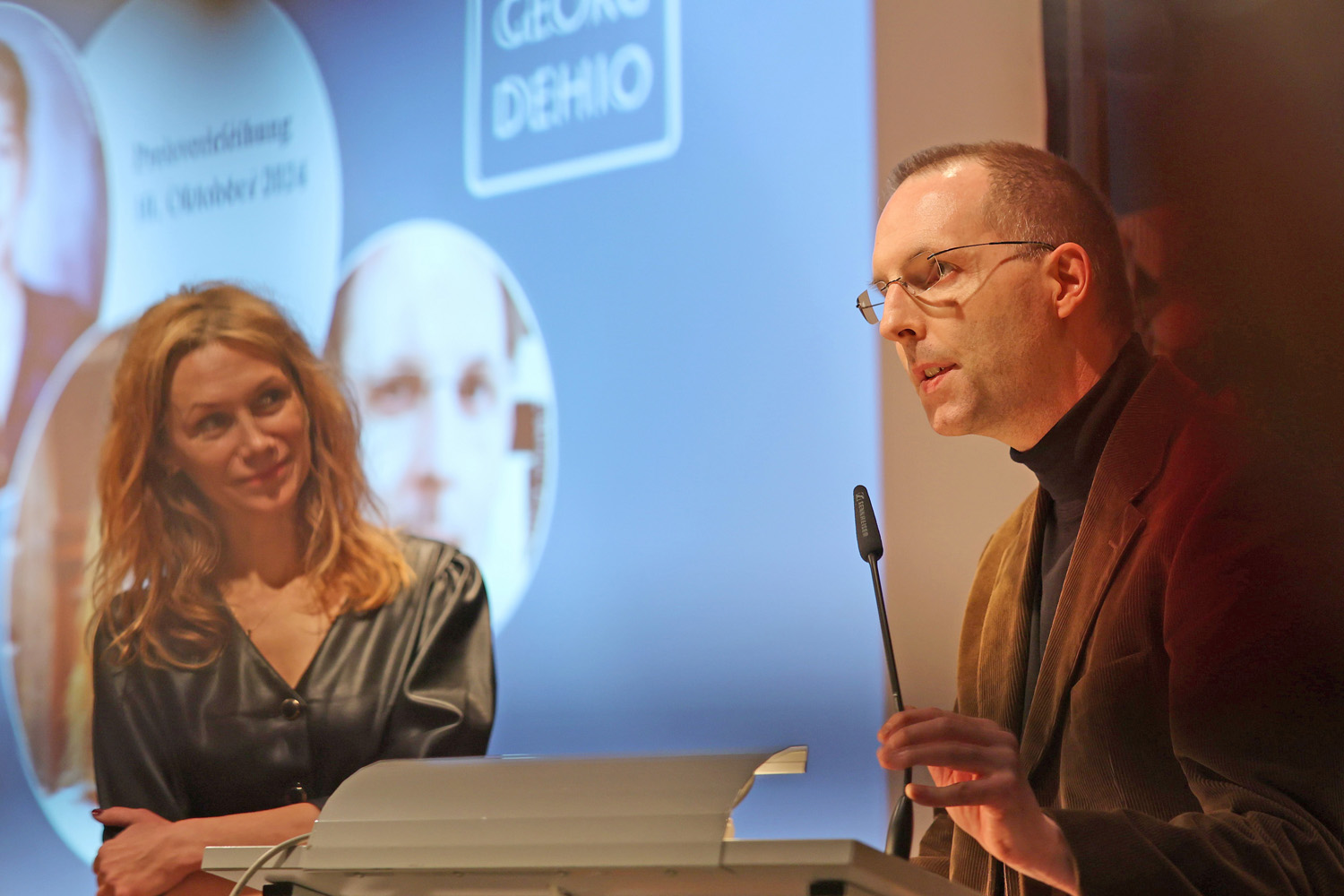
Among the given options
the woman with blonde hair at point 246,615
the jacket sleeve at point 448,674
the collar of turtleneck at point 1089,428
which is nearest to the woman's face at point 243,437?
the woman with blonde hair at point 246,615

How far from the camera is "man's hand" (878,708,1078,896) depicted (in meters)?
1.47

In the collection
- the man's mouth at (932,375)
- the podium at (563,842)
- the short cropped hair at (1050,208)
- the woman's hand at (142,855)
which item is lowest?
the woman's hand at (142,855)

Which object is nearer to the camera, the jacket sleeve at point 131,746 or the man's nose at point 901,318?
the man's nose at point 901,318

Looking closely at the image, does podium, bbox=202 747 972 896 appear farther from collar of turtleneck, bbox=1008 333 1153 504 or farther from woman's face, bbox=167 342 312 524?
woman's face, bbox=167 342 312 524

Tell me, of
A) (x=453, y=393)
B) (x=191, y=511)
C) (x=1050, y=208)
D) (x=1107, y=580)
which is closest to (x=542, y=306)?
(x=453, y=393)

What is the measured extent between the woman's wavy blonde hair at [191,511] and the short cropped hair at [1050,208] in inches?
63.0

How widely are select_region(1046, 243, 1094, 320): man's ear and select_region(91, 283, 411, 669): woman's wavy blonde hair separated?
1.64 m

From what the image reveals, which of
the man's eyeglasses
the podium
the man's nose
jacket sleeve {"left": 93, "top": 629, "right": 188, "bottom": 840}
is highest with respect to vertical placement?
the man's eyeglasses

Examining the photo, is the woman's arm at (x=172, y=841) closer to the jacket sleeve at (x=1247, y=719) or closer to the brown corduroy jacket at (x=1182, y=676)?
the brown corduroy jacket at (x=1182, y=676)

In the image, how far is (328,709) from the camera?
303 cm

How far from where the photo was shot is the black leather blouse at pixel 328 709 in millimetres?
2984

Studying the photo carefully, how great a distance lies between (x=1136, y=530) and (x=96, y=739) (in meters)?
2.47

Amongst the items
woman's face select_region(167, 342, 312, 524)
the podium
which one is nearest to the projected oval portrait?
woman's face select_region(167, 342, 312, 524)

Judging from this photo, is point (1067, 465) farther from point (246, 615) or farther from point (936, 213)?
point (246, 615)
